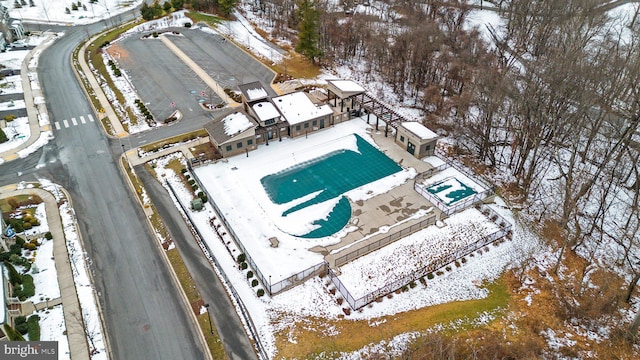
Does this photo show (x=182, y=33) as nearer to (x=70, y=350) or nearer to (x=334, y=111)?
(x=334, y=111)

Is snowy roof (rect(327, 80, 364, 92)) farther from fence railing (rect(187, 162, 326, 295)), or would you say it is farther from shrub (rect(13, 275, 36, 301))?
shrub (rect(13, 275, 36, 301))

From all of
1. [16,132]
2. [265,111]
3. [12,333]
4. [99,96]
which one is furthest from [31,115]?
[12,333]

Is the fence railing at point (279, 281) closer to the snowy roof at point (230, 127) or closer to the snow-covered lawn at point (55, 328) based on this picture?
the snowy roof at point (230, 127)

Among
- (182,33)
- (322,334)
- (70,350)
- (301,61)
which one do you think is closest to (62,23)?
(182,33)

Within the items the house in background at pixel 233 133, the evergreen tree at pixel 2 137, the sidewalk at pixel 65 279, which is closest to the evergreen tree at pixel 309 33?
the house in background at pixel 233 133

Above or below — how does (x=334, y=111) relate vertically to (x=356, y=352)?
above

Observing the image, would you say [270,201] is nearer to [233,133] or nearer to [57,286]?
[233,133]

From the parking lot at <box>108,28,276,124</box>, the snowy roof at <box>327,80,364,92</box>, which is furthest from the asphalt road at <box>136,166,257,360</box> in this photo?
the snowy roof at <box>327,80,364,92</box>
